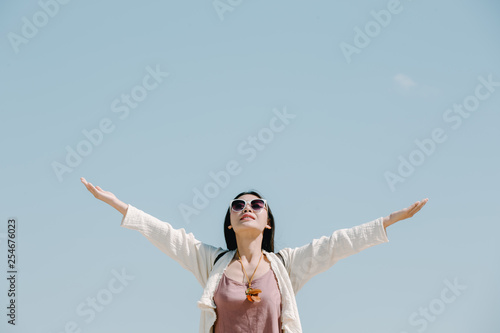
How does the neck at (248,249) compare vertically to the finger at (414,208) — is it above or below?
below

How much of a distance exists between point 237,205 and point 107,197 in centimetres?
145

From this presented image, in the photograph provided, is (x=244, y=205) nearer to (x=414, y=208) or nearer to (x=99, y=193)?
(x=99, y=193)

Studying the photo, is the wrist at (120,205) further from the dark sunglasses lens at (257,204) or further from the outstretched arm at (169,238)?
the dark sunglasses lens at (257,204)

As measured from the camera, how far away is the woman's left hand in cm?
589

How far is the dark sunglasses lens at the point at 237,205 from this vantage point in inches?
262

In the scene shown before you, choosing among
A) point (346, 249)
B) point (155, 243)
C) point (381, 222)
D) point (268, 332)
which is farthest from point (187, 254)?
point (381, 222)

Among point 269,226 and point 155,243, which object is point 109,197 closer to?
point 155,243

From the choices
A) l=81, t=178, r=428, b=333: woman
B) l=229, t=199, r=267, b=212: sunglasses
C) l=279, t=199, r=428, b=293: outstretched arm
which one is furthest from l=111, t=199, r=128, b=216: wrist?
l=279, t=199, r=428, b=293: outstretched arm

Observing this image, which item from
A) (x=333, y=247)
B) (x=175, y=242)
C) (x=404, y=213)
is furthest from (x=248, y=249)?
(x=404, y=213)

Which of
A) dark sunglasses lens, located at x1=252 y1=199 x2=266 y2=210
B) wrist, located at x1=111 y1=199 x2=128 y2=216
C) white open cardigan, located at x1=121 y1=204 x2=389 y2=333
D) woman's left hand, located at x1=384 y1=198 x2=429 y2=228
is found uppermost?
dark sunglasses lens, located at x1=252 y1=199 x2=266 y2=210

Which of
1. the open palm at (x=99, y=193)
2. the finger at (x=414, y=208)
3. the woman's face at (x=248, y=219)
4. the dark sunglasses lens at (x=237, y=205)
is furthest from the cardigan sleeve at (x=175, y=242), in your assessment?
the finger at (x=414, y=208)

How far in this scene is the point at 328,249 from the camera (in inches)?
249

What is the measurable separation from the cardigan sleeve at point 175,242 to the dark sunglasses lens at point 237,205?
21.2 inches

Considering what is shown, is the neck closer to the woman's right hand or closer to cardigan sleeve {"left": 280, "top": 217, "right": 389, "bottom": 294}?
cardigan sleeve {"left": 280, "top": 217, "right": 389, "bottom": 294}
